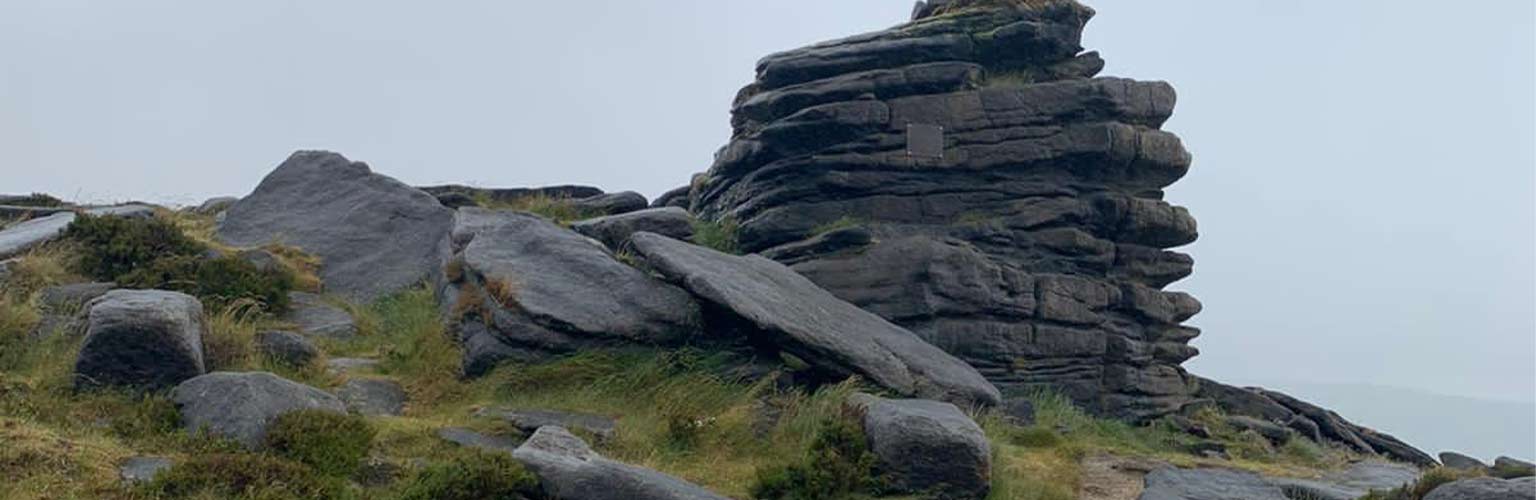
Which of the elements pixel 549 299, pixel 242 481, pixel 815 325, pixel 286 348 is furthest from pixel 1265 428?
pixel 242 481

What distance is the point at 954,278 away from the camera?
64.0ft

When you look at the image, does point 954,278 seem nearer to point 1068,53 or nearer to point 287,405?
point 1068,53

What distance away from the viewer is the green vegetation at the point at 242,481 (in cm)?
1083

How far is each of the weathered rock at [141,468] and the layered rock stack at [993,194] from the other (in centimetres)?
973

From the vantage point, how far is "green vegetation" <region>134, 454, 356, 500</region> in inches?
426

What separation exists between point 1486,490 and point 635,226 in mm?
11803

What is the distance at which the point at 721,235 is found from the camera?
71.5ft

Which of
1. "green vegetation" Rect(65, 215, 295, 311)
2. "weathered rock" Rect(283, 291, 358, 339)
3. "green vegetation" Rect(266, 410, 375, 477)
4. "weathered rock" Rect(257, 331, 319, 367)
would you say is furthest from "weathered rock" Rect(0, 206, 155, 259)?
"green vegetation" Rect(266, 410, 375, 477)

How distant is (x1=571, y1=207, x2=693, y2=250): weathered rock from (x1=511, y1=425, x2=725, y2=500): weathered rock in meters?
8.74

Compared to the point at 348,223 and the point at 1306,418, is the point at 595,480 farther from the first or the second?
the point at 1306,418

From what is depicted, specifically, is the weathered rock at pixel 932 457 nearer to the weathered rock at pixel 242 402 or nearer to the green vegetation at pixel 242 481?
the green vegetation at pixel 242 481

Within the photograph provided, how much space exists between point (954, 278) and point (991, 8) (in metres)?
4.74

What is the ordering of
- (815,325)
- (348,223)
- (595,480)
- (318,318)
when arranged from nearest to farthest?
(595,480) < (815,325) < (318,318) < (348,223)

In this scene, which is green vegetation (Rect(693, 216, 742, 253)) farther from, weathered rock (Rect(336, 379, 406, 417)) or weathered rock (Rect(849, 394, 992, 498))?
weathered rock (Rect(849, 394, 992, 498))
